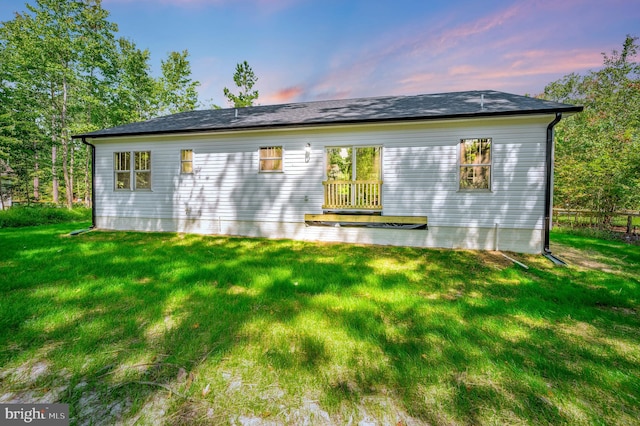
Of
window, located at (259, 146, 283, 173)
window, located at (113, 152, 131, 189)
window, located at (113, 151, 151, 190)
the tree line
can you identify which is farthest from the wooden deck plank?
the tree line

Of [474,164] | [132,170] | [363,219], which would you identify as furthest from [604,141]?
[132,170]

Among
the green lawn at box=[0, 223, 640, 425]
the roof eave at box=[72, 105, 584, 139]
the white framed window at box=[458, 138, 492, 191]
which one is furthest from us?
the white framed window at box=[458, 138, 492, 191]

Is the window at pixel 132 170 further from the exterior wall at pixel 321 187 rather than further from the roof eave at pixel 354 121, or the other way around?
the roof eave at pixel 354 121

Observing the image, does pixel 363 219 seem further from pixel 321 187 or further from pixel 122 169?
pixel 122 169

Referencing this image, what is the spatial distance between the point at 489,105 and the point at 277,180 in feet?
21.9

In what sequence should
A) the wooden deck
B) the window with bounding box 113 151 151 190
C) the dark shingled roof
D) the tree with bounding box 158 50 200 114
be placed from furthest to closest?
the tree with bounding box 158 50 200 114, the window with bounding box 113 151 151 190, the wooden deck, the dark shingled roof

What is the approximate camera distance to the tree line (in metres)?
16.3

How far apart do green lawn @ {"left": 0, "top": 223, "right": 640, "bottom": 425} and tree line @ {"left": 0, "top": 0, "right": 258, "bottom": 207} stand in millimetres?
19150

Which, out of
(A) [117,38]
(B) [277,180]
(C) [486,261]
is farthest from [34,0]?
(C) [486,261]

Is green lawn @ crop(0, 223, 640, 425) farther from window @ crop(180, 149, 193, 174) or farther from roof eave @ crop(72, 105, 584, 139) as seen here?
window @ crop(180, 149, 193, 174)

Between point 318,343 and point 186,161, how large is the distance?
8.81m

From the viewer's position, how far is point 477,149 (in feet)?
23.8

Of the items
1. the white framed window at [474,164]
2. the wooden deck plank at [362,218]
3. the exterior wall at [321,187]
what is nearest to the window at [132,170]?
the exterior wall at [321,187]

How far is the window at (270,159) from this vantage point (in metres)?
8.56
